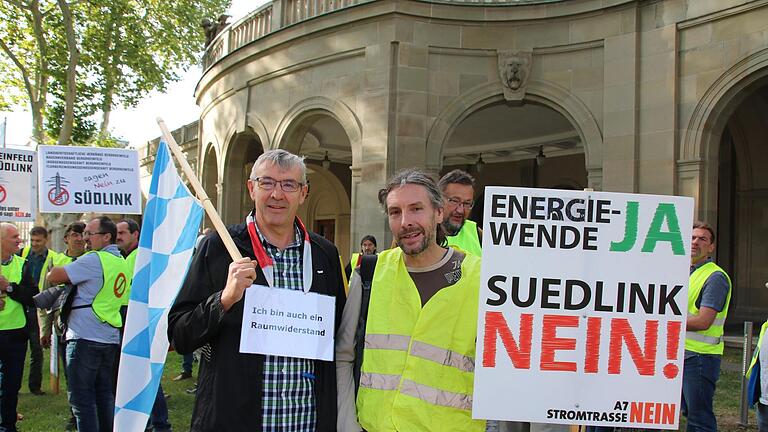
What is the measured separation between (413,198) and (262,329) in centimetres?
80

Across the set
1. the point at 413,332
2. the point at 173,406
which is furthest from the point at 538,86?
the point at 413,332

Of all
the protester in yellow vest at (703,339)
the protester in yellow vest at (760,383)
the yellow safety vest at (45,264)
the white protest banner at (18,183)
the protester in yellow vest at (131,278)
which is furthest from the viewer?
the yellow safety vest at (45,264)

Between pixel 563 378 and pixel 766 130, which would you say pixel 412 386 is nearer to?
pixel 563 378

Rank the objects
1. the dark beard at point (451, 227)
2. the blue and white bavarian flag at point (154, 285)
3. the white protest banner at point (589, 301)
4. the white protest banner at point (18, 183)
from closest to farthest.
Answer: the white protest banner at point (589, 301), the blue and white bavarian flag at point (154, 285), the dark beard at point (451, 227), the white protest banner at point (18, 183)

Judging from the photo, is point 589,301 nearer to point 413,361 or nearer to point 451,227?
point 413,361

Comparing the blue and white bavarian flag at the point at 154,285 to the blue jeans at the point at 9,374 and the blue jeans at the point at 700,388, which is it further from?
the blue jeans at the point at 700,388

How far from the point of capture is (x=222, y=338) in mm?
2727

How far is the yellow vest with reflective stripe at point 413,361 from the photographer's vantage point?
106 inches

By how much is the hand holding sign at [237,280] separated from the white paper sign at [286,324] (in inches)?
5.7

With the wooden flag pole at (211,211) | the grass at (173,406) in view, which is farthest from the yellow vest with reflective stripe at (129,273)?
the wooden flag pole at (211,211)

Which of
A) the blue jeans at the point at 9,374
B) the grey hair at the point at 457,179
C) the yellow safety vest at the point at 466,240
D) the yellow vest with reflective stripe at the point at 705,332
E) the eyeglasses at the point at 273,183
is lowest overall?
the blue jeans at the point at 9,374

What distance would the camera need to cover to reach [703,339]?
5426 mm

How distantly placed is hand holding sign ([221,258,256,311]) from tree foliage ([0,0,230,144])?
18382 millimetres

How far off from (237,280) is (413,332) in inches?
28.4
